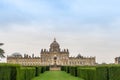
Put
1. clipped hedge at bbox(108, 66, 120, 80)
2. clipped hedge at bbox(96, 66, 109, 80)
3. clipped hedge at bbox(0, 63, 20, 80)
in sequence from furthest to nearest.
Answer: clipped hedge at bbox(96, 66, 109, 80) < clipped hedge at bbox(108, 66, 120, 80) < clipped hedge at bbox(0, 63, 20, 80)

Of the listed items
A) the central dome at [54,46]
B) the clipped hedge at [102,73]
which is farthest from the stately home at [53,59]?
the clipped hedge at [102,73]

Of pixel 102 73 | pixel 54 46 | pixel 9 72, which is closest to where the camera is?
pixel 9 72

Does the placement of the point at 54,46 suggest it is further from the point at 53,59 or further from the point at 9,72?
the point at 9,72

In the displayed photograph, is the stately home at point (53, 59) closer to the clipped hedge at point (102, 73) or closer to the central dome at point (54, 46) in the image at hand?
the central dome at point (54, 46)

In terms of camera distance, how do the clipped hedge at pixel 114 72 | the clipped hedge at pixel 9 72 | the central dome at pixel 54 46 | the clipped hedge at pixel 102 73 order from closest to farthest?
the clipped hedge at pixel 9 72
the clipped hedge at pixel 114 72
the clipped hedge at pixel 102 73
the central dome at pixel 54 46

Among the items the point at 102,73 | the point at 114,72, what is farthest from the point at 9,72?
the point at 114,72

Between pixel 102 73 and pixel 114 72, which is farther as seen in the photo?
pixel 102 73

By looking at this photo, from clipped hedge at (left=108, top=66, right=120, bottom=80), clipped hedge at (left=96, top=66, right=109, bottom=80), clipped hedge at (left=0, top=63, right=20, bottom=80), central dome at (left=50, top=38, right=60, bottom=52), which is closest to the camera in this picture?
clipped hedge at (left=0, top=63, right=20, bottom=80)

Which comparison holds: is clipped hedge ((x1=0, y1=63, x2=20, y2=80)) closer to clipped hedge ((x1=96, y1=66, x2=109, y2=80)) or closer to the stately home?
clipped hedge ((x1=96, y1=66, x2=109, y2=80))

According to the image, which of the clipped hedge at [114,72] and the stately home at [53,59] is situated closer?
the clipped hedge at [114,72]

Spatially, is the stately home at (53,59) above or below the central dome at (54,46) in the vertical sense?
below

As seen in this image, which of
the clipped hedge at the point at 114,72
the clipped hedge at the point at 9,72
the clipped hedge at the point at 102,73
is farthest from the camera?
the clipped hedge at the point at 102,73

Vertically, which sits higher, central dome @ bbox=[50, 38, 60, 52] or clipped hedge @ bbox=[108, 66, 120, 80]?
central dome @ bbox=[50, 38, 60, 52]

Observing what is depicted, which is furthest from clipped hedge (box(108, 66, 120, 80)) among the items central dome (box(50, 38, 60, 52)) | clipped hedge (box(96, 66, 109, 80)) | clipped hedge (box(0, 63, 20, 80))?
central dome (box(50, 38, 60, 52))
